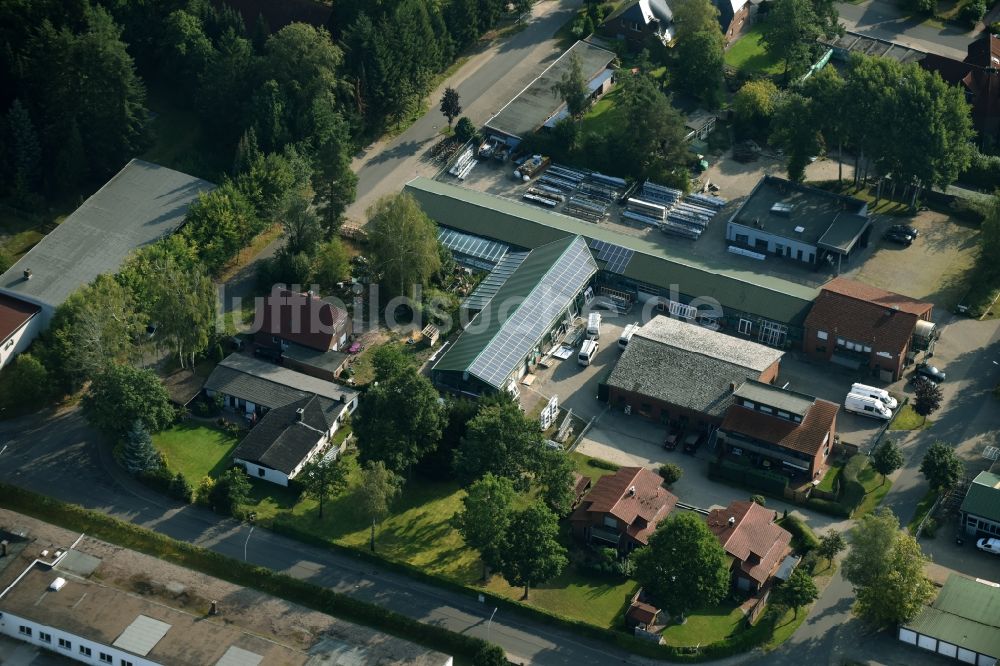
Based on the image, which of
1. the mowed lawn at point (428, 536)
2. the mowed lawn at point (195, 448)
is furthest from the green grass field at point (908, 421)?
the mowed lawn at point (195, 448)

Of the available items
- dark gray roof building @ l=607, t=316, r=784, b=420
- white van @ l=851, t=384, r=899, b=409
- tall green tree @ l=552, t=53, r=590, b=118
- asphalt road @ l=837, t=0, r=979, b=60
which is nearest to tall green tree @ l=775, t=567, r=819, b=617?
dark gray roof building @ l=607, t=316, r=784, b=420

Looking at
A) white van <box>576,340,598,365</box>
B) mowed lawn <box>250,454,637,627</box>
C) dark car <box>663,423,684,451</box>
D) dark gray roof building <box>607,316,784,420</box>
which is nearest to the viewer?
mowed lawn <box>250,454,637,627</box>

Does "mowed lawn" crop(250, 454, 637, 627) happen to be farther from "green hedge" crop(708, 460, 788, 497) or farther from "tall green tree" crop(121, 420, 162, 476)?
"green hedge" crop(708, 460, 788, 497)

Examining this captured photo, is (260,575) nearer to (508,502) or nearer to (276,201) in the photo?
(508,502)

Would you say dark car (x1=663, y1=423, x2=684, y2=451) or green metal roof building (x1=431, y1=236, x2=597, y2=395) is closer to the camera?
dark car (x1=663, y1=423, x2=684, y2=451)

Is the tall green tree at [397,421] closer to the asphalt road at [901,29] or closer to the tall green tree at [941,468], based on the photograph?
the tall green tree at [941,468]

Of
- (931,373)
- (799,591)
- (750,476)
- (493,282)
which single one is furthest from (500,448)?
(931,373)
